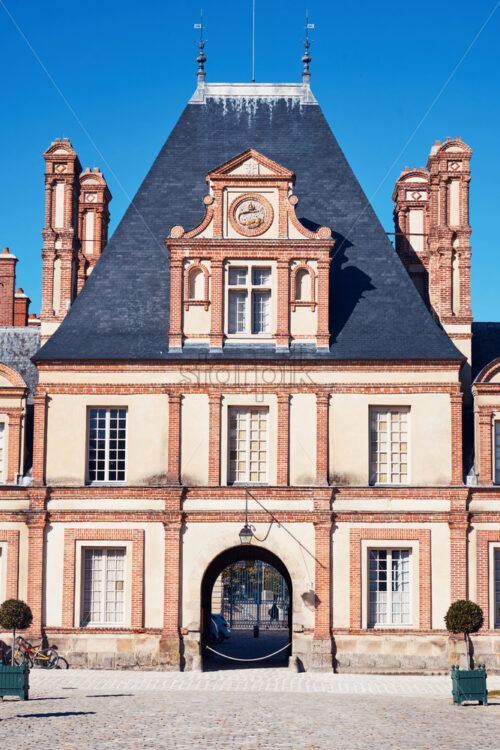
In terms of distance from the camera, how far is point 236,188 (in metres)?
33.5

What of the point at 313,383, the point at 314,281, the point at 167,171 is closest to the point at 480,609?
the point at 313,383

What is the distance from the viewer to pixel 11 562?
3275 cm

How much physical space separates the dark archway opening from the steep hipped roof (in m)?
7.29

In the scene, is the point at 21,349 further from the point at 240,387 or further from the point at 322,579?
the point at 322,579

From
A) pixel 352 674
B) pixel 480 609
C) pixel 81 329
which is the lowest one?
pixel 352 674

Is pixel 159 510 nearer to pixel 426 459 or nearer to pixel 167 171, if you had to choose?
pixel 426 459

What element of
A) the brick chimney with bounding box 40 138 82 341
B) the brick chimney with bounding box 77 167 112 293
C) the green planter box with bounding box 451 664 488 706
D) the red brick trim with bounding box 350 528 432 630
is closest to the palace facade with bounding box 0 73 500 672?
the red brick trim with bounding box 350 528 432 630

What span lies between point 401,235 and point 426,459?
10509 millimetres

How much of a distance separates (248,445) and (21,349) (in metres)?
9.73

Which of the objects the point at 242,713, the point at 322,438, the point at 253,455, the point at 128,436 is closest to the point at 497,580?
the point at 322,438

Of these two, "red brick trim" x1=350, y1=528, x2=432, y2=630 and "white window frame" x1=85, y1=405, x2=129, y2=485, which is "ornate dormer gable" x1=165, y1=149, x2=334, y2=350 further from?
"red brick trim" x1=350, y1=528, x2=432, y2=630

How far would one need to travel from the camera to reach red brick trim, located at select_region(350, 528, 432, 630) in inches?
1251

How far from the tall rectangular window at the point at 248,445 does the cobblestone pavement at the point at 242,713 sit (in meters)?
5.78

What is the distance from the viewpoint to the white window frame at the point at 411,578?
31828 mm
